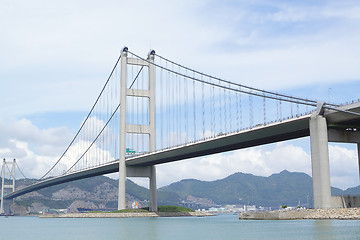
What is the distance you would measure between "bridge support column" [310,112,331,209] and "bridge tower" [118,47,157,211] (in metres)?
38.3

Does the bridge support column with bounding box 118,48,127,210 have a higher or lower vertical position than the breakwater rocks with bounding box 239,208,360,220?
higher

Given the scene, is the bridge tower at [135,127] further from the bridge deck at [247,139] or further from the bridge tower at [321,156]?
the bridge tower at [321,156]

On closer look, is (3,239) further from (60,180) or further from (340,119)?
(60,180)

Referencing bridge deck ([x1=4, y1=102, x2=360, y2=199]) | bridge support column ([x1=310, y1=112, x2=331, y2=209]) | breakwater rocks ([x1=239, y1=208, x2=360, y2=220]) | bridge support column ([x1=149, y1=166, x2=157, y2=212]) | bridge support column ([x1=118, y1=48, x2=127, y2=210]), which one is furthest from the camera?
bridge support column ([x1=149, y1=166, x2=157, y2=212])

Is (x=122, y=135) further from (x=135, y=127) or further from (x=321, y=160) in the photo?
(x=321, y=160)

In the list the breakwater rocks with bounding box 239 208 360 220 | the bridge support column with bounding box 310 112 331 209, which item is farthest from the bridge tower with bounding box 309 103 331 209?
the breakwater rocks with bounding box 239 208 360 220

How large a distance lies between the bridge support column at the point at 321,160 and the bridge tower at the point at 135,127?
38342 mm

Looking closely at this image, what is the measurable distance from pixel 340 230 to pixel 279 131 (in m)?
21.1

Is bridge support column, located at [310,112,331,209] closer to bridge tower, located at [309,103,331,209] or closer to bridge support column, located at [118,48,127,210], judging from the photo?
bridge tower, located at [309,103,331,209]

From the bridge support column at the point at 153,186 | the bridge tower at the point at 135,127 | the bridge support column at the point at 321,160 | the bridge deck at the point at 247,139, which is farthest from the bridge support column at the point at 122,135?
the bridge support column at the point at 321,160

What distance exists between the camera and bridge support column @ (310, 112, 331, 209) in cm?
5488

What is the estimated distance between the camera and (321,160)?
2183 inches

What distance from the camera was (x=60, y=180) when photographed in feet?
388

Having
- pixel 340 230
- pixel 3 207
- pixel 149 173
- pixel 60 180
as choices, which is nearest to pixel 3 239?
pixel 340 230
